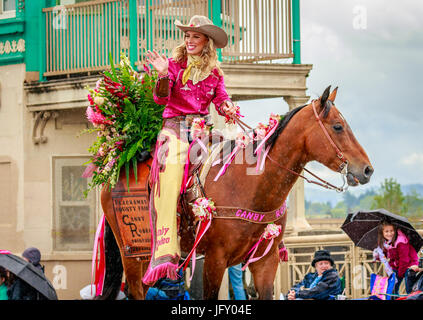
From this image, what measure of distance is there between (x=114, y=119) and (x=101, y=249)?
1.52 m

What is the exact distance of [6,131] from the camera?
11820 mm

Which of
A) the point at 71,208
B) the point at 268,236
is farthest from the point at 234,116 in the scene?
the point at 71,208

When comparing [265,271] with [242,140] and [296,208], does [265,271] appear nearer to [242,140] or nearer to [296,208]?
[242,140]

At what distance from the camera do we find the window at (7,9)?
12008 millimetres

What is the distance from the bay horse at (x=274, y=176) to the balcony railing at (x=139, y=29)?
13.2 ft

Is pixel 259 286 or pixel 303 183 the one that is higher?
pixel 303 183

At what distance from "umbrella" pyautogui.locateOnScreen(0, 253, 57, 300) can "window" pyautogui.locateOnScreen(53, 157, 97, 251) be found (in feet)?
19.2

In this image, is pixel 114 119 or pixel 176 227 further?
pixel 114 119

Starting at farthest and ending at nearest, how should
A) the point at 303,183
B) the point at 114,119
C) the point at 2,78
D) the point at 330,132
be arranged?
the point at 2,78
the point at 303,183
the point at 114,119
the point at 330,132

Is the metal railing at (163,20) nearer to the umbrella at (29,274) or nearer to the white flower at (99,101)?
the white flower at (99,101)

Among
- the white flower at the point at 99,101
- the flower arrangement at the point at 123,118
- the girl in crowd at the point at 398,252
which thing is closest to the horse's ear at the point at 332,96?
the flower arrangement at the point at 123,118

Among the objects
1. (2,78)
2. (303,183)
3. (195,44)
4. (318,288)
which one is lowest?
(318,288)
